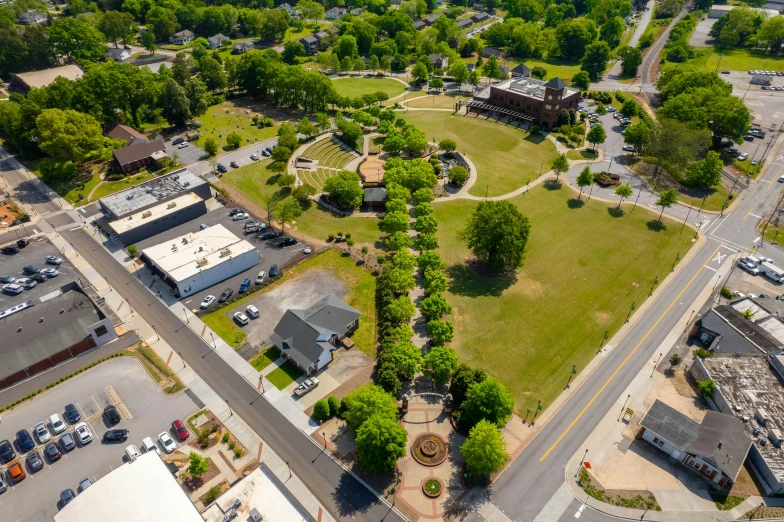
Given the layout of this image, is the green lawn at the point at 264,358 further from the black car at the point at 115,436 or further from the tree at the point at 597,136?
the tree at the point at 597,136

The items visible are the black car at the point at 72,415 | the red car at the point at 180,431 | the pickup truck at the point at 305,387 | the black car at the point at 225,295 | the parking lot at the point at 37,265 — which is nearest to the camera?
the red car at the point at 180,431

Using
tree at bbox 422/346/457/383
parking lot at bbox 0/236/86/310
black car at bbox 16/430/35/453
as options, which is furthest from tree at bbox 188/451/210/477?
parking lot at bbox 0/236/86/310

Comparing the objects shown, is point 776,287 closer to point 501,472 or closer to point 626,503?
point 626,503

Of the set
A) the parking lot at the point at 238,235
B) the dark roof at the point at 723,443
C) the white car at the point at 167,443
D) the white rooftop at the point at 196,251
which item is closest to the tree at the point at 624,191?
the dark roof at the point at 723,443

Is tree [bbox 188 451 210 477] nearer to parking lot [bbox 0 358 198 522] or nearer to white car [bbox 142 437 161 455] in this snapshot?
white car [bbox 142 437 161 455]

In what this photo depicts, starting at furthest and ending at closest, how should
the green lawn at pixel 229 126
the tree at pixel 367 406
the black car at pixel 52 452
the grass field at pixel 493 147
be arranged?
the green lawn at pixel 229 126, the grass field at pixel 493 147, the black car at pixel 52 452, the tree at pixel 367 406

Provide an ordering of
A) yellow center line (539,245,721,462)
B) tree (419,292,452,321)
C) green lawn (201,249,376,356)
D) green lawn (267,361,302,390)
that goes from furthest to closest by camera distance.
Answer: tree (419,292,452,321)
green lawn (201,249,376,356)
green lawn (267,361,302,390)
yellow center line (539,245,721,462)
